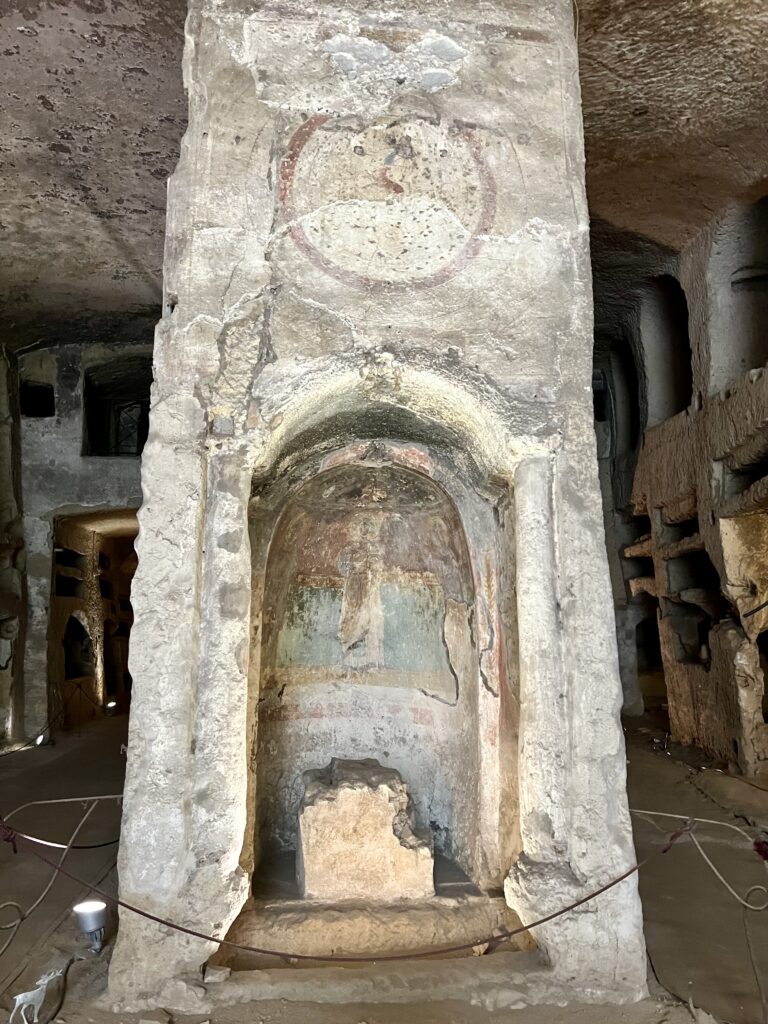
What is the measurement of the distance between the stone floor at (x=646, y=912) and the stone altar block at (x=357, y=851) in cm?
92

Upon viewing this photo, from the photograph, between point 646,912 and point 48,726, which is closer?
point 646,912

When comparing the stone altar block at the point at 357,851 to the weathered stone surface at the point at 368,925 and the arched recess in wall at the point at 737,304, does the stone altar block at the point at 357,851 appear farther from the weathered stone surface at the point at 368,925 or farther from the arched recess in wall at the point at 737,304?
the arched recess in wall at the point at 737,304

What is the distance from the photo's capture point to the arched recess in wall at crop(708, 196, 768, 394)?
627 cm

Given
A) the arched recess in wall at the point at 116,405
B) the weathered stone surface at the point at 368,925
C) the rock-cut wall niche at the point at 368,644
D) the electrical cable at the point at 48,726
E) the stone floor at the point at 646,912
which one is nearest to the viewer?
the stone floor at the point at 646,912

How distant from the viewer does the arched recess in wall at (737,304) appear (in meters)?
6.27

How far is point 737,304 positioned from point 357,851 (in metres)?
5.45

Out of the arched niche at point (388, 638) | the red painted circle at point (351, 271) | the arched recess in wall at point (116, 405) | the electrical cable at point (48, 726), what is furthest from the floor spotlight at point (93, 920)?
the arched recess in wall at point (116, 405)

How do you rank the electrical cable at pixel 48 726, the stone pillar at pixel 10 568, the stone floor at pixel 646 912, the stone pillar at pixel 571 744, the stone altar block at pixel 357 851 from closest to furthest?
the stone floor at pixel 646 912
the stone pillar at pixel 571 744
the stone altar block at pixel 357 851
the electrical cable at pixel 48 726
the stone pillar at pixel 10 568

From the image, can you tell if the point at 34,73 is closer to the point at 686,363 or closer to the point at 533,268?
the point at 533,268

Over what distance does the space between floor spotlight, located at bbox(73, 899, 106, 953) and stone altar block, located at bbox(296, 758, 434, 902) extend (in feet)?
3.11

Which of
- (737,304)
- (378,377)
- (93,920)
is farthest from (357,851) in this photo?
(737,304)

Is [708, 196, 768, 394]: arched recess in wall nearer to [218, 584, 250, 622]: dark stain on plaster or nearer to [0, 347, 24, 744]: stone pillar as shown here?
[218, 584, 250, 622]: dark stain on plaster

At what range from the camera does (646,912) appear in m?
3.71

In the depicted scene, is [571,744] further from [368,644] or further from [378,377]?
[368,644]
